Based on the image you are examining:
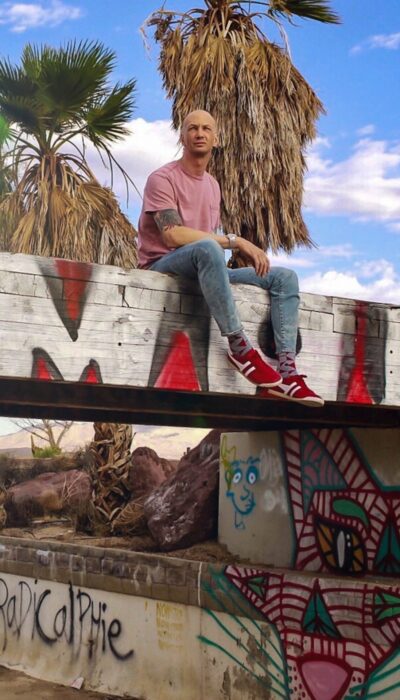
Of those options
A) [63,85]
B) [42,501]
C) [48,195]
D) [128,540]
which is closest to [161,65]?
[63,85]

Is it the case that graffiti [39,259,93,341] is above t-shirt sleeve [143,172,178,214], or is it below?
below

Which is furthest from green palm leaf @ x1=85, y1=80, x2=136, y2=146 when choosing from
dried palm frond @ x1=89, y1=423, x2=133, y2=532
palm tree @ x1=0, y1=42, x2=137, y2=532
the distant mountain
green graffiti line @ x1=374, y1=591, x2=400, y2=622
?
the distant mountain

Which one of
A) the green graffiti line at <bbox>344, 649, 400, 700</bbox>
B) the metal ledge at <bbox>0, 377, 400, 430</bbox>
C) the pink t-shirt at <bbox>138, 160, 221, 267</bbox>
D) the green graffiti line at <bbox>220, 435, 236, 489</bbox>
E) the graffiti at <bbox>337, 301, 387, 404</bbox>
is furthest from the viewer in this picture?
the green graffiti line at <bbox>220, 435, 236, 489</bbox>

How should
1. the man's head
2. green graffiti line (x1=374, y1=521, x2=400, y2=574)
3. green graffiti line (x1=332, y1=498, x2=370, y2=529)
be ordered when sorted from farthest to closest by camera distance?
green graffiti line (x1=332, y1=498, x2=370, y2=529) → green graffiti line (x1=374, y1=521, x2=400, y2=574) → the man's head

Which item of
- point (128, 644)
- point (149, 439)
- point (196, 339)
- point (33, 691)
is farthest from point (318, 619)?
point (149, 439)

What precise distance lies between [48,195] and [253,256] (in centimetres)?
1037

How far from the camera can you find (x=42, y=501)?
63.0 ft

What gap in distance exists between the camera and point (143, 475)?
16094mm

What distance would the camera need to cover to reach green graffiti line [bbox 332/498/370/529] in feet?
31.8

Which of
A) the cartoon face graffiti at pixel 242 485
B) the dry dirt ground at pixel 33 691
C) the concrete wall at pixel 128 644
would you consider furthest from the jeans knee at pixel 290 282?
the dry dirt ground at pixel 33 691

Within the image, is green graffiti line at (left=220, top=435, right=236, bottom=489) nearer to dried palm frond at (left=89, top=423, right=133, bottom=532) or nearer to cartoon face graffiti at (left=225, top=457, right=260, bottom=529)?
cartoon face graffiti at (left=225, top=457, right=260, bottom=529)

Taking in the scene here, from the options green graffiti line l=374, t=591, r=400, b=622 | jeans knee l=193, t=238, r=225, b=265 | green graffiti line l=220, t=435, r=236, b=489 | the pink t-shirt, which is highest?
the pink t-shirt

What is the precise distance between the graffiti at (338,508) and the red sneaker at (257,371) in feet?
12.8

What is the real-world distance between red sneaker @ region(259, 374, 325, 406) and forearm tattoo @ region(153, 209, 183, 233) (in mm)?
1244
